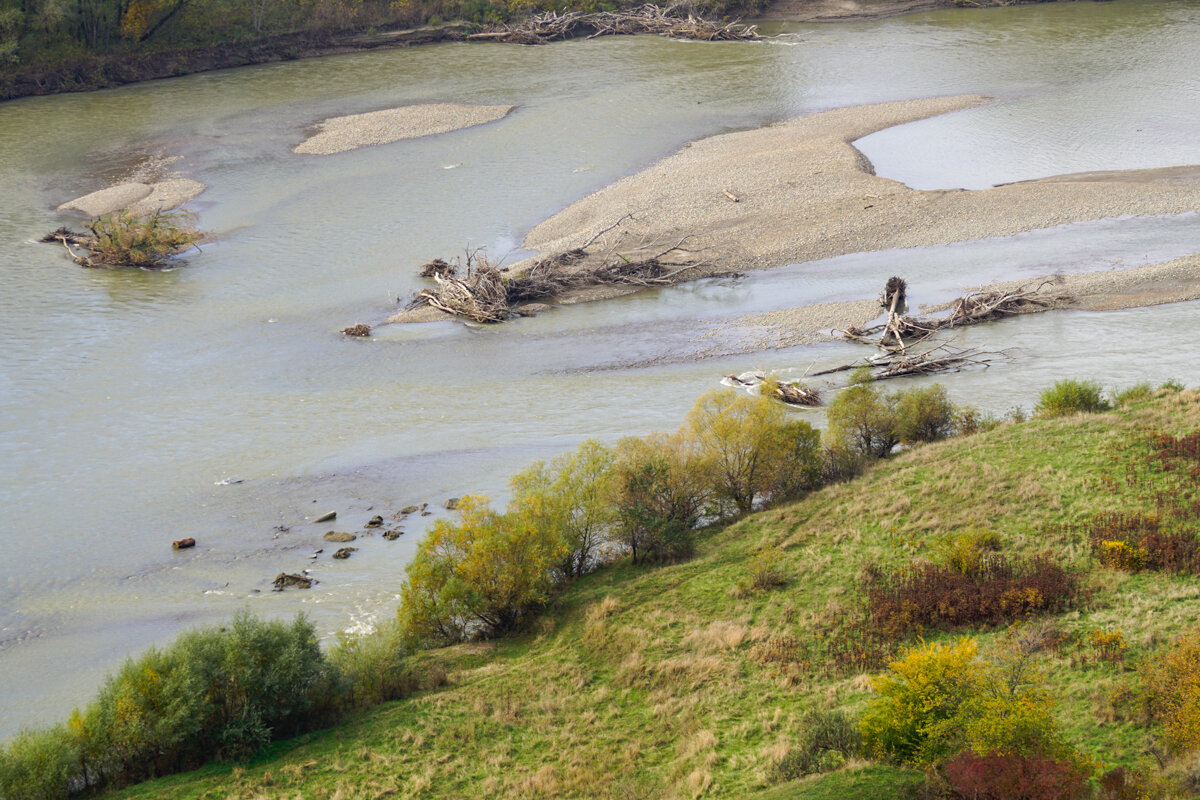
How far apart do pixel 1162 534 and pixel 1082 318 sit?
17.0 m

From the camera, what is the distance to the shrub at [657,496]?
2306 centimetres

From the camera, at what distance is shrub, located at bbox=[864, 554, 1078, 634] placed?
17.7 meters

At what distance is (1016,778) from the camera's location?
12.0 meters

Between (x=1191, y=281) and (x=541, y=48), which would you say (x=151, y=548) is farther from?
(x=541, y=48)

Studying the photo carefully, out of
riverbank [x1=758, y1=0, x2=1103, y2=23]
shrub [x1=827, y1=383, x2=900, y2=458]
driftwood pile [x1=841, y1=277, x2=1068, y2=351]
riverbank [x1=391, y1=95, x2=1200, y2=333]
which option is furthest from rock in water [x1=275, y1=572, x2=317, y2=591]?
riverbank [x1=758, y1=0, x2=1103, y2=23]

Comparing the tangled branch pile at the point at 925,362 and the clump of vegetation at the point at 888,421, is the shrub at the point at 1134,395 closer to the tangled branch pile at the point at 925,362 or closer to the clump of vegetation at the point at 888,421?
the clump of vegetation at the point at 888,421

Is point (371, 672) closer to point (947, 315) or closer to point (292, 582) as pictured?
point (292, 582)

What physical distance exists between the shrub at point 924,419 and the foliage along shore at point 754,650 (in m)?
1.25

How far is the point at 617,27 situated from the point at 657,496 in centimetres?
6862

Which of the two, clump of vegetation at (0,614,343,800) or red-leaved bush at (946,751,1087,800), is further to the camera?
clump of vegetation at (0,614,343,800)

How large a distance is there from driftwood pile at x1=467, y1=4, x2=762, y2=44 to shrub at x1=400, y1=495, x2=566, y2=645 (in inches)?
2621

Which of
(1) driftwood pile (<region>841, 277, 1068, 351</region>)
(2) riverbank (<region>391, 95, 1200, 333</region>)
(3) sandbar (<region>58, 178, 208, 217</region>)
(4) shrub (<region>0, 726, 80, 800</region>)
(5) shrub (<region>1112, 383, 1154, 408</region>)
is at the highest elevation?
(3) sandbar (<region>58, 178, 208, 217</region>)

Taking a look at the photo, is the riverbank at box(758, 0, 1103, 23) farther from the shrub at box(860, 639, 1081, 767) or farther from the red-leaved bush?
the red-leaved bush

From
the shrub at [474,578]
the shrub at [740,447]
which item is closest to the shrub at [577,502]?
the shrub at [474,578]
